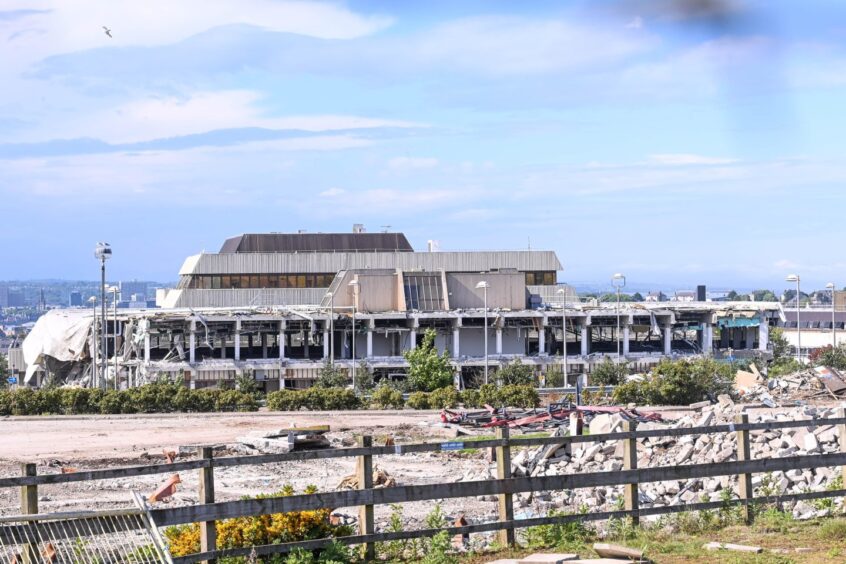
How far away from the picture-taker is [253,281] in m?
105

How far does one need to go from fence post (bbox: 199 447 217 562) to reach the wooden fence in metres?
0.01

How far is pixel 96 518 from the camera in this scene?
12.4 metres

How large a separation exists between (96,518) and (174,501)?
13859 mm

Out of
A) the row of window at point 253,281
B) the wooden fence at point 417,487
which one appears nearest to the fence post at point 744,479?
the wooden fence at point 417,487

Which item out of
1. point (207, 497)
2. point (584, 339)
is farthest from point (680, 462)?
point (584, 339)

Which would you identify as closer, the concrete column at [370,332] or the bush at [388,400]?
the bush at [388,400]

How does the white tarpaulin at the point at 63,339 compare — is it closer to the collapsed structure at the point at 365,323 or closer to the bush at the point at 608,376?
the collapsed structure at the point at 365,323

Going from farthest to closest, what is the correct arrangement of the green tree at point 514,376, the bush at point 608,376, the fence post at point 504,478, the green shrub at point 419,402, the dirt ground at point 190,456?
the green tree at point 514,376, the bush at point 608,376, the green shrub at point 419,402, the dirt ground at point 190,456, the fence post at point 504,478

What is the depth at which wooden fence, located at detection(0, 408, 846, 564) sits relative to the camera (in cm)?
1266

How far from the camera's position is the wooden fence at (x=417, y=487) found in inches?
498

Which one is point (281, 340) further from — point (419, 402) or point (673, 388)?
point (673, 388)

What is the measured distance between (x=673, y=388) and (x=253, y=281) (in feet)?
184

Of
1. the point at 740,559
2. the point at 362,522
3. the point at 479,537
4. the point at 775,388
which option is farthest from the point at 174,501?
the point at 775,388

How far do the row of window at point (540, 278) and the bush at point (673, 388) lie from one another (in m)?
49.8
